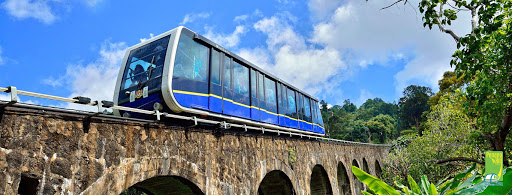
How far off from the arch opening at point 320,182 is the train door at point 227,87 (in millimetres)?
8563

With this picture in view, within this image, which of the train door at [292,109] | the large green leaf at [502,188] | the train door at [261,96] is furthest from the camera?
the train door at [292,109]

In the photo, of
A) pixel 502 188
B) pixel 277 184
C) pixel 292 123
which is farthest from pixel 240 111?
pixel 502 188

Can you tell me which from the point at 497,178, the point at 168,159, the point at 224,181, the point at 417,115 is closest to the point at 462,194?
the point at 497,178

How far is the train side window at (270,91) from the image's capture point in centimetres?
1148

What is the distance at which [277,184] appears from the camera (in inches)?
469

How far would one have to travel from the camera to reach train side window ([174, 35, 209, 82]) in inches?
290

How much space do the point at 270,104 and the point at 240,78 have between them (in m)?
2.13

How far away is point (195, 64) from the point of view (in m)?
7.86

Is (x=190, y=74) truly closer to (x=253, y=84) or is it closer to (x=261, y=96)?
(x=253, y=84)

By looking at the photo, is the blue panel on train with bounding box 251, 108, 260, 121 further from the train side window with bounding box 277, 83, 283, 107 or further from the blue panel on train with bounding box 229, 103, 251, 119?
the train side window with bounding box 277, 83, 283, 107

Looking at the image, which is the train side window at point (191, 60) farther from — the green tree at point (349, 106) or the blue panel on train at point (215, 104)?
the green tree at point (349, 106)

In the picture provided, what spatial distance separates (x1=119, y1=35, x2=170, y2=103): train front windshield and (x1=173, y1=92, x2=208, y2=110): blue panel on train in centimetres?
53

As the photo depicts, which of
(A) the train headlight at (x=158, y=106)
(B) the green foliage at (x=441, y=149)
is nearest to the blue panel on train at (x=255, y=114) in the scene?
(A) the train headlight at (x=158, y=106)

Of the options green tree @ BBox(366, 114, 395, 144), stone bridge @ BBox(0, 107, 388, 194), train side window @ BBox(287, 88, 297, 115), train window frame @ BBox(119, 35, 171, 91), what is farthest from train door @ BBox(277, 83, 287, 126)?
green tree @ BBox(366, 114, 395, 144)
